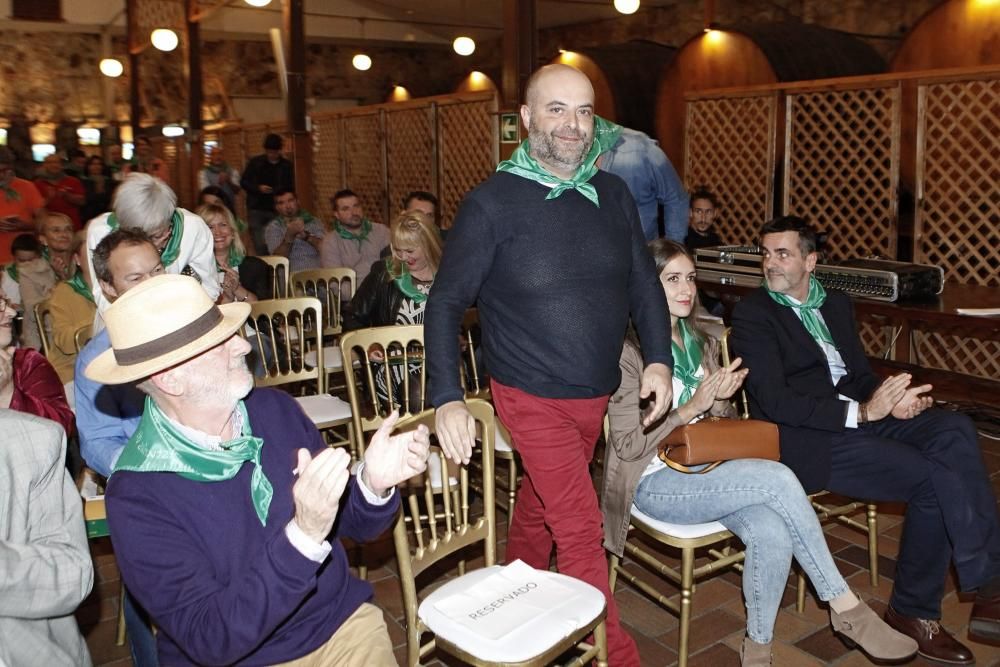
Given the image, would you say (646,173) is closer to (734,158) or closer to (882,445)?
(882,445)

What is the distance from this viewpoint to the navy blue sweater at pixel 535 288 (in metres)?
2.11

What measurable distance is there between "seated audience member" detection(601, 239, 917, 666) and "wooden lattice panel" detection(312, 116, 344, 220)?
26.4 ft

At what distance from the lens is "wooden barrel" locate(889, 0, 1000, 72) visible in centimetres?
601

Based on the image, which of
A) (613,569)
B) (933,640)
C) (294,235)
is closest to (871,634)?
(933,640)

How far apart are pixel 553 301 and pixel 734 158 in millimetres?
5366

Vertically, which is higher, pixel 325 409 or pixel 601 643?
pixel 325 409

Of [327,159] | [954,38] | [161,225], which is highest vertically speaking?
[954,38]

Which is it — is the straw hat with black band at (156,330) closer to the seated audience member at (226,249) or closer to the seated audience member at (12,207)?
the seated audience member at (226,249)

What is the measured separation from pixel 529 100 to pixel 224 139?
416 inches

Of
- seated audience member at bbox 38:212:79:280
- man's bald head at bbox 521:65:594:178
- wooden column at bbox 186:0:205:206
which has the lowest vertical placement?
seated audience member at bbox 38:212:79:280

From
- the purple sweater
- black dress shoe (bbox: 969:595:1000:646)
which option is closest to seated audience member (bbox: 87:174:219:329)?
the purple sweater

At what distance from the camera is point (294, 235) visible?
623cm

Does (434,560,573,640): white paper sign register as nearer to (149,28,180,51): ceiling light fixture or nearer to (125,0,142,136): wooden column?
(149,28,180,51): ceiling light fixture

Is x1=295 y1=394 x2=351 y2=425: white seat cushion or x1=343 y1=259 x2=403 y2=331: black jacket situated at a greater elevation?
x1=343 y1=259 x2=403 y2=331: black jacket
